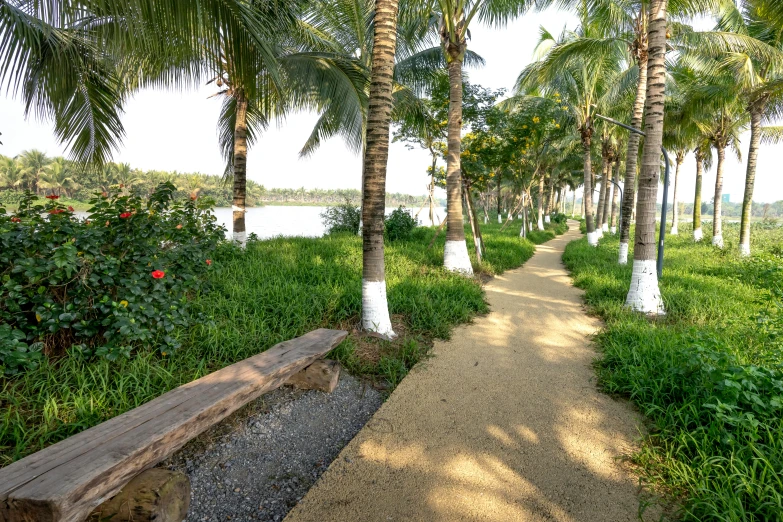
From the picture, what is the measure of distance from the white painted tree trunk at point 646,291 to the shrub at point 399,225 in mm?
6579

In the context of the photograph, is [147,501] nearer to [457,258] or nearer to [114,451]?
[114,451]

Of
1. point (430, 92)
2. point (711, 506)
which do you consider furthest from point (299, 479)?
point (430, 92)

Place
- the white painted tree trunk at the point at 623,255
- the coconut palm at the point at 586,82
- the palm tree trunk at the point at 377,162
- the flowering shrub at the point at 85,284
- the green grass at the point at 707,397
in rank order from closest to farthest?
the green grass at the point at 707,397 < the flowering shrub at the point at 85,284 < the palm tree trunk at the point at 377,162 < the white painted tree trunk at the point at 623,255 < the coconut palm at the point at 586,82

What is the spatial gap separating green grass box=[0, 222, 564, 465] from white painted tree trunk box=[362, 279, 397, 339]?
0.21 meters

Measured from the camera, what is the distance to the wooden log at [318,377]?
10.7 ft

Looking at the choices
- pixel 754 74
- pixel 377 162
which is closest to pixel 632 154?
pixel 754 74

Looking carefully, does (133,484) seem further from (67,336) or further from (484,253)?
(484,253)

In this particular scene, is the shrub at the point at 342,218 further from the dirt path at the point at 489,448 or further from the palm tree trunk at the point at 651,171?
the dirt path at the point at 489,448

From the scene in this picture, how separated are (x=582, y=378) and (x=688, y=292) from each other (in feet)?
13.0

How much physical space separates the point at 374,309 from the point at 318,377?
52.5 inches

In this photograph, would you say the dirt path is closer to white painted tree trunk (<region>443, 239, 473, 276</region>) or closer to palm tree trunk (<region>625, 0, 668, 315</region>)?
palm tree trunk (<region>625, 0, 668, 315</region>)

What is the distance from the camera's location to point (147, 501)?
1.73m

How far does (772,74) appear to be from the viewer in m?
11.4

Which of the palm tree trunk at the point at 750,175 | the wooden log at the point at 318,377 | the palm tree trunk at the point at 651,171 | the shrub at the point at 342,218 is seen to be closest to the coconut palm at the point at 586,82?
the palm tree trunk at the point at 750,175
